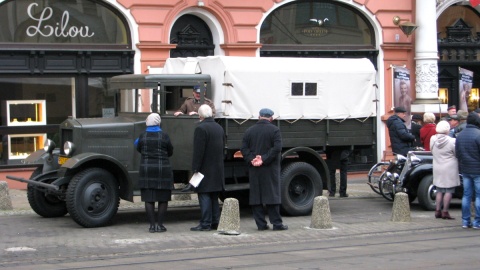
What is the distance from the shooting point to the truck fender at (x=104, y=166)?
13492 millimetres

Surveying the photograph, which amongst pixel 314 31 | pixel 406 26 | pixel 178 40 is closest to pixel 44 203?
pixel 178 40

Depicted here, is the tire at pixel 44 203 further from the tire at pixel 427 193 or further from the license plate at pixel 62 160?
the tire at pixel 427 193

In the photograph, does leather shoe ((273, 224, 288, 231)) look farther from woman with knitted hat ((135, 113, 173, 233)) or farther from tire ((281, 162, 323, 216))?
woman with knitted hat ((135, 113, 173, 233))

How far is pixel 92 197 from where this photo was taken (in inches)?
533

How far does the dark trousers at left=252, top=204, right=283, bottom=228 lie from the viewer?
533 inches

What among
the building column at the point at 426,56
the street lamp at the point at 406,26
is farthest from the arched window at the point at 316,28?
the building column at the point at 426,56

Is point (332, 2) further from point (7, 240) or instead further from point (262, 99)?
point (7, 240)

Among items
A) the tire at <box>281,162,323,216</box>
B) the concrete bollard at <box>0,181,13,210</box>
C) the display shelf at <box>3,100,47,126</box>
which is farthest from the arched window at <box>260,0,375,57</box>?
the concrete bollard at <box>0,181,13,210</box>

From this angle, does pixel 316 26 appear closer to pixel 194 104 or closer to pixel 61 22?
pixel 61 22

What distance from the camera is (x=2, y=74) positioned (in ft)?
66.1

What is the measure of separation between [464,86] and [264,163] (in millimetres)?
14042

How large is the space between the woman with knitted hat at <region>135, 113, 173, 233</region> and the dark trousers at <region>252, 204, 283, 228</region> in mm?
1369

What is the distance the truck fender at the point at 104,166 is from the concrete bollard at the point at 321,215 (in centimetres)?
287

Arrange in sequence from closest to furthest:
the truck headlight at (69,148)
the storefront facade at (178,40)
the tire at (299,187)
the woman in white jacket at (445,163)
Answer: the truck headlight at (69,148), the woman in white jacket at (445,163), the tire at (299,187), the storefront facade at (178,40)
